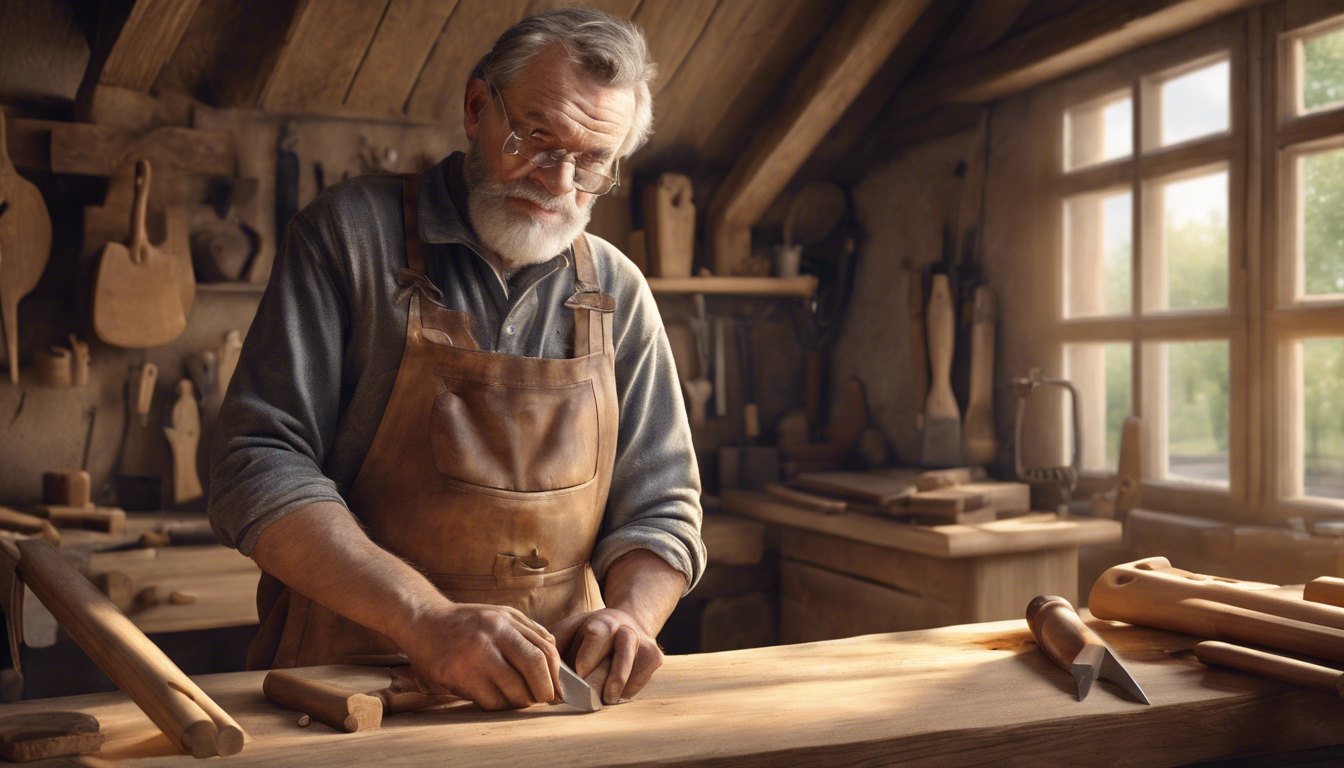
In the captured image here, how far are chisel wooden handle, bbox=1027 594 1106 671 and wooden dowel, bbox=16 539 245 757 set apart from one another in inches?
39.9

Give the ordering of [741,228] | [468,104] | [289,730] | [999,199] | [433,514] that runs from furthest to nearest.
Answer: [741,228]
[999,199]
[468,104]
[433,514]
[289,730]

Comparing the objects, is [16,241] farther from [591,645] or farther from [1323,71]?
[1323,71]

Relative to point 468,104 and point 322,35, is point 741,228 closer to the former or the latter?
point 322,35

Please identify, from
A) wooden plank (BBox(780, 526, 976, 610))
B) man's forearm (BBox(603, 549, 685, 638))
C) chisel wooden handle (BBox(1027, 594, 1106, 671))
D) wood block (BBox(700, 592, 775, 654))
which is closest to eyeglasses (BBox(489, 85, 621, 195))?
man's forearm (BBox(603, 549, 685, 638))

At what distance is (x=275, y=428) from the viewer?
1.55 m

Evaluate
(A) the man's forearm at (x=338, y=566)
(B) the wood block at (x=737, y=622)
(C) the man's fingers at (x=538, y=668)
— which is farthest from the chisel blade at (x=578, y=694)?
(B) the wood block at (x=737, y=622)

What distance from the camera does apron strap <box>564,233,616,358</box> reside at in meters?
1.86

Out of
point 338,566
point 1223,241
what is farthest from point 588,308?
point 1223,241

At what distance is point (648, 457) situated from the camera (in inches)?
75.0

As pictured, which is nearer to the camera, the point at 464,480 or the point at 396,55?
the point at 464,480

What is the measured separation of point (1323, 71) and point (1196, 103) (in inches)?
15.1

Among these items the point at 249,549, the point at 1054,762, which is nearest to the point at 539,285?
the point at 249,549

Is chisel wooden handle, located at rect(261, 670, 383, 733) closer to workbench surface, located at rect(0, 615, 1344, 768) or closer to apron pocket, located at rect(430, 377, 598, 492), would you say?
workbench surface, located at rect(0, 615, 1344, 768)

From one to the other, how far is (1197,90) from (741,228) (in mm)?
1748
